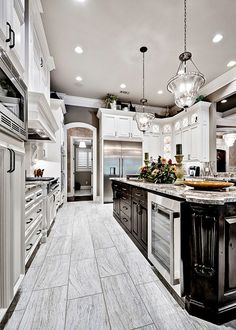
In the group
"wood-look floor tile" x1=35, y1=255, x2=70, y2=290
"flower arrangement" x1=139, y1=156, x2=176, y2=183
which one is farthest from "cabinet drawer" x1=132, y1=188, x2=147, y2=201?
"wood-look floor tile" x1=35, y1=255, x2=70, y2=290

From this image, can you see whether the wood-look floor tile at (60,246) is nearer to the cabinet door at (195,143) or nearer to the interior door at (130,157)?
the interior door at (130,157)

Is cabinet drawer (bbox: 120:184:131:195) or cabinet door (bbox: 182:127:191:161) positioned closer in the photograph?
cabinet drawer (bbox: 120:184:131:195)

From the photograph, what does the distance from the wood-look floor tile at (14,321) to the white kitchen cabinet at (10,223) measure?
132mm

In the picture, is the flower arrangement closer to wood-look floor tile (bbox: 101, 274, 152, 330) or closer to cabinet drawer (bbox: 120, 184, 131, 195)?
cabinet drawer (bbox: 120, 184, 131, 195)

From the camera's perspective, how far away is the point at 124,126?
5.52 m

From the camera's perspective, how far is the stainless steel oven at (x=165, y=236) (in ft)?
4.65

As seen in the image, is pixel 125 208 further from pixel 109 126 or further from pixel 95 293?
pixel 109 126

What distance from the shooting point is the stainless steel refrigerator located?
17.6ft

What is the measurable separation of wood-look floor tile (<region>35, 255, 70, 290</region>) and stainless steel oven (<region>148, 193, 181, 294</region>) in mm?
987

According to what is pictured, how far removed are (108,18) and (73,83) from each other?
95.1 inches

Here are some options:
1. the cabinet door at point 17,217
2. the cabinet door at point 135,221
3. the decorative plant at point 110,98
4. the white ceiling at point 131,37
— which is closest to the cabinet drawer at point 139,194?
the cabinet door at point 135,221

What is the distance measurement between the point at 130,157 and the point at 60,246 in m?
3.74

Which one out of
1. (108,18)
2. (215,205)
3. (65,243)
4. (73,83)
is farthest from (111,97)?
(215,205)

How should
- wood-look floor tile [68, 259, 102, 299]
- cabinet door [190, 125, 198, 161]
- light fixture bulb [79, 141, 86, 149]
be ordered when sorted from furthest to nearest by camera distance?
light fixture bulb [79, 141, 86, 149]
cabinet door [190, 125, 198, 161]
wood-look floor tile [68, 259, 102, 299]
